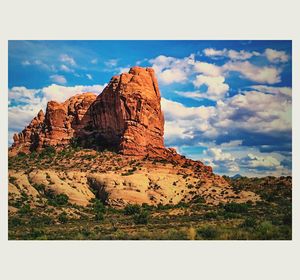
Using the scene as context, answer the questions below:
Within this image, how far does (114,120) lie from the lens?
168 feet

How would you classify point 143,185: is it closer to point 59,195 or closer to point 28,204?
point 59,195

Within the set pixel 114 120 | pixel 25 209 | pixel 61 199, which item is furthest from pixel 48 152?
pixel 25 209

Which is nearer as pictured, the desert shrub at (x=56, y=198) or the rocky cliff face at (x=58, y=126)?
the desert shrub at (x=56, y=198)

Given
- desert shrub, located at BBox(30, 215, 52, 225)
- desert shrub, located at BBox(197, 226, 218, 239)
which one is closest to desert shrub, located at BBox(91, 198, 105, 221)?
desert shrub, located at BBox(30, 215, 52, 225)

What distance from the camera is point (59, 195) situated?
129 feet

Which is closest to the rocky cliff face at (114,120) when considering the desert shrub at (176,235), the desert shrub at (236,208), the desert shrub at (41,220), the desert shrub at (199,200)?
the desert shrub at (199,200)

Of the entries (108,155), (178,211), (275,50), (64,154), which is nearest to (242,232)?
(275,50)

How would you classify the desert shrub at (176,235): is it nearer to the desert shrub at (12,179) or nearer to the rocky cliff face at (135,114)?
the desert shrub at (12,179)

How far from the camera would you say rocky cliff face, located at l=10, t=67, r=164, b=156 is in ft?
158

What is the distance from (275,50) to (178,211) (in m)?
15.7

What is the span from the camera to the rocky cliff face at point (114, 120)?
48.2 metres

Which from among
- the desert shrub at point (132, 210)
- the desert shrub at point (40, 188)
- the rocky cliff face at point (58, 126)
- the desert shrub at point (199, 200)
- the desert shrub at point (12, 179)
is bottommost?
the desert shrub at point (132, 210)

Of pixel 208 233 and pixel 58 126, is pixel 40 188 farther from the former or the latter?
pixel 208 233

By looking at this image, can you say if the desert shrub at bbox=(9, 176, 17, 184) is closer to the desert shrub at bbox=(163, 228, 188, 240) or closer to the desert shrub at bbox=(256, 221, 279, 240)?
the desert shrub at bbox=(163, 228, 188, 240)
